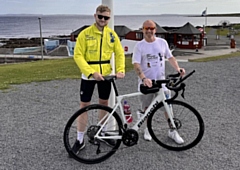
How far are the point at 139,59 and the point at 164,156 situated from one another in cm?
117

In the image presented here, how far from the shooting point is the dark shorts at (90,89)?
3.39 meters

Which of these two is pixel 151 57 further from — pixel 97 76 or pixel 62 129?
pixel 62 129

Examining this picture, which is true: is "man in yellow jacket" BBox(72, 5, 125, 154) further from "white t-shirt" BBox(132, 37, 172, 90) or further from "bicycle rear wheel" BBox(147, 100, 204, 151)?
"bicycle rear wheel" BBox(147, 100, 204, 151)

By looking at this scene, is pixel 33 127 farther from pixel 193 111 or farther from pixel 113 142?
pixel 193 111

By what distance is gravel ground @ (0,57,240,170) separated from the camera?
3.39m

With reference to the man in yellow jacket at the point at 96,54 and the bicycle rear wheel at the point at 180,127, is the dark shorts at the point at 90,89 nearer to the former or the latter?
the man in yellow jacket at the point at 96,54

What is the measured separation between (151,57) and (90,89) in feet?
2.68

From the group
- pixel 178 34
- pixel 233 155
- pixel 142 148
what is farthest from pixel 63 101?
pixel 178 34

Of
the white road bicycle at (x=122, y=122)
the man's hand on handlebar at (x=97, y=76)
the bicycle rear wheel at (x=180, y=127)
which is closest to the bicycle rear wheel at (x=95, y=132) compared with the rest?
the white road bicycle at (x=122, y=122)

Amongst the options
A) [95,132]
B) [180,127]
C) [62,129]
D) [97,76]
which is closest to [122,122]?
[95,132]

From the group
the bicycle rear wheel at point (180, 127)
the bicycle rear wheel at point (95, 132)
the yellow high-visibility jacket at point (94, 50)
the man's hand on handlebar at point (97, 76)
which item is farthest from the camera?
the bicycle rear wheel at point (180, 127)

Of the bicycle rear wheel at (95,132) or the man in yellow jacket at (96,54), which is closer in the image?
the man in yellow jacket at (96,54)

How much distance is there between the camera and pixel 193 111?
3.55m

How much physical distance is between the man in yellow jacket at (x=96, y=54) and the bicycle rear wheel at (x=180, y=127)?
0.64 m
